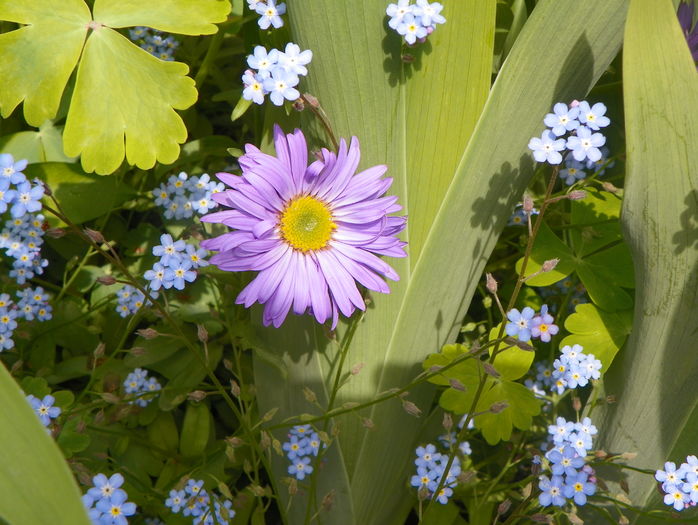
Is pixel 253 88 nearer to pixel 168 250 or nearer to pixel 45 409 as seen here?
pixel 168 250

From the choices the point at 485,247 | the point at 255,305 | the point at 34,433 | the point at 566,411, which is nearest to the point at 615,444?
the point at 566,411

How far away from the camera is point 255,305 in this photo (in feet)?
3.13

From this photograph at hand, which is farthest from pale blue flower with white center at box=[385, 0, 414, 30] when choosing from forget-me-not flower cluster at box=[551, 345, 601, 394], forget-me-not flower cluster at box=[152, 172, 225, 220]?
forget-me-not flower cluster at box=[551, 345, 601, 394]

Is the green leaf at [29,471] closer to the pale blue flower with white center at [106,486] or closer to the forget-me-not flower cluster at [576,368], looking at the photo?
the pale blue flower with white center at [106,486]

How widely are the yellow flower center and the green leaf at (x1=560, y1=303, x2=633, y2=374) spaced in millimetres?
393

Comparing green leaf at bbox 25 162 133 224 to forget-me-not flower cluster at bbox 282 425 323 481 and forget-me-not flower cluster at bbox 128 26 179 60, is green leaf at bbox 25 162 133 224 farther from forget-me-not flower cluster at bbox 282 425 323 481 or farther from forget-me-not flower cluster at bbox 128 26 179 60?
forget-me-not flower cluster at bbox 282 425 323 481

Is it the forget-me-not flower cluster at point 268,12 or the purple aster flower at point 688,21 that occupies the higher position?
the purple aster flower at point 688,21

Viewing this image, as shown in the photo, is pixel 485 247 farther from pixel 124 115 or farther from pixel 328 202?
pixel 124 115

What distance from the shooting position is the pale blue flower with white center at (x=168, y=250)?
2.94ft

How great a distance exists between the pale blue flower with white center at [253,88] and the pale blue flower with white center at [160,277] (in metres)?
0.25

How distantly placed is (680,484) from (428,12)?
25.1 inches

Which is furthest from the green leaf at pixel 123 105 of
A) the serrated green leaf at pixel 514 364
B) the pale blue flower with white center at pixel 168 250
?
the serrated green leaf at pixel 514 364

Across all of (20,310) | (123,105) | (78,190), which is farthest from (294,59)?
(20,310)

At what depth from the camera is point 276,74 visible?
80 cm
